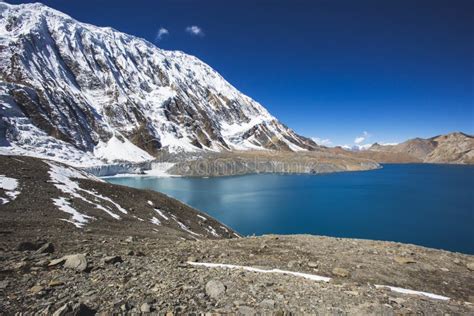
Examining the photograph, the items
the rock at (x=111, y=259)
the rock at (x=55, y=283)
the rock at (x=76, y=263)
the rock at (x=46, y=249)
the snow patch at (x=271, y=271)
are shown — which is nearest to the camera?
the rock at (x=55, y=283)

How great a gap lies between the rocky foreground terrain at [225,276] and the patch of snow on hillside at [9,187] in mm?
3013

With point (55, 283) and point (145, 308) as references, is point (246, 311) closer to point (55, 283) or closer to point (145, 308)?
point (145, 308)

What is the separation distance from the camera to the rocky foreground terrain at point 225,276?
7.71 meters

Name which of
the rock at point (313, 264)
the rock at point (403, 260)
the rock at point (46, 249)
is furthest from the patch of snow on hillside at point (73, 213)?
the rock at point (403, 260)

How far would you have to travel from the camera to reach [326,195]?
108m

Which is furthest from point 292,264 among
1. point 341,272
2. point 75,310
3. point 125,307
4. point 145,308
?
point 75,310

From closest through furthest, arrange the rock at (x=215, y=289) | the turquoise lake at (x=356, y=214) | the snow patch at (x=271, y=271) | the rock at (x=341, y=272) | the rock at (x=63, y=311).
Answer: the rock at (x=63, y=311) < the rock at (x=215, y=289) < the snow patch at (x=271, y=271) < the rock at (x=341, y=272) < the turquoise lake at (x=356, y=214)

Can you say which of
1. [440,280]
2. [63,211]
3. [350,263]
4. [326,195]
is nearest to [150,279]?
[350,263]

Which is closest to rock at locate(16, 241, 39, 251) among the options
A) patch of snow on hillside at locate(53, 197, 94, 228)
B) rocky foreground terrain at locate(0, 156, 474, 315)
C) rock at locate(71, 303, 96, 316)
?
rocky foreground terrain at locate(0, 156, 474, 315)

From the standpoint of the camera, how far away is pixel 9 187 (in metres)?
29.6

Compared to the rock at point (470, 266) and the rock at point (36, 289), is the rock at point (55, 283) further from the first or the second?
the rock at point (470, 266)

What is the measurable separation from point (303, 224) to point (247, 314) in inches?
2387

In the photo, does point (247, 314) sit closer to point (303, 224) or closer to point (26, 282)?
point (26, 282)

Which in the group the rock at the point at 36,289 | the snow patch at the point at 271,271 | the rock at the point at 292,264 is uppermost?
the rock at the point at 36,289
